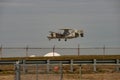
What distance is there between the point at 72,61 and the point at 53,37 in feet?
132

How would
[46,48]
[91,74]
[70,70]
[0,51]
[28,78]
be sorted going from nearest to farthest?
[28,78] < [91,74] < [70,70] < [0,51] < [46,48]

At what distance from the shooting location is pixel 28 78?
2706 centimetres

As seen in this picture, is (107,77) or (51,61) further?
(51,61)

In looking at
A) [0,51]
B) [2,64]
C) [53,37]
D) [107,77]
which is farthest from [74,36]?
[107,77]

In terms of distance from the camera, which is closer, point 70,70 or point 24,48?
point 70,70

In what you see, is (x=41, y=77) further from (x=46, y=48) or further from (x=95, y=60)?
(x=46, y=48)

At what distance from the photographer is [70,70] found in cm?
3438

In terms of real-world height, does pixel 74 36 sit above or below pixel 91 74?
above

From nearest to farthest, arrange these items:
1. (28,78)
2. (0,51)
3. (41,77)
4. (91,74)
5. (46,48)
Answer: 1. (28,78)
2. (41,77)
3. (91,74)
4. (0,51)
5. (46,48)

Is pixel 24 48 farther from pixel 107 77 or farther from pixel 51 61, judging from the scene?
pixel 107 77

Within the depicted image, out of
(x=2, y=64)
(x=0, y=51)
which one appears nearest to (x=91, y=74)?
(x=2, y=64)

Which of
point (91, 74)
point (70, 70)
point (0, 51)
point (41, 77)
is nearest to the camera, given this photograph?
point (41, 77)

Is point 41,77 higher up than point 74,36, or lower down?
lower down

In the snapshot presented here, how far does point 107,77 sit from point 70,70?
5.24m
